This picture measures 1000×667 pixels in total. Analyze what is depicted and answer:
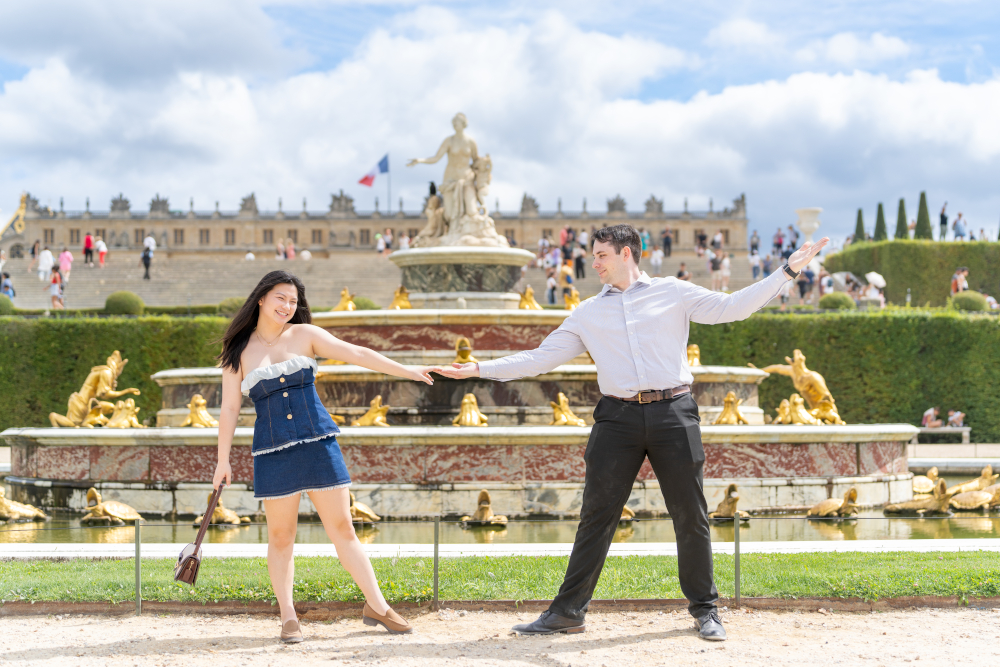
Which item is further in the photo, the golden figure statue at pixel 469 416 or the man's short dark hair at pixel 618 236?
the golden figure statue at pixel 469 416

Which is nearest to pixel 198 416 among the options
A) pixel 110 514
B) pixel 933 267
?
pixel 110 514

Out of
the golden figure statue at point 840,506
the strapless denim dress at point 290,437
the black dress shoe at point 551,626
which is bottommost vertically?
the golden figure statue at point 840,506

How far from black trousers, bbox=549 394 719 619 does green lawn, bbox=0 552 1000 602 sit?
594 mm

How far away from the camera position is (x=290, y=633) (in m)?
4.29

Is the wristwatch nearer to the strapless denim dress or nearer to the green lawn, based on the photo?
the green lawn

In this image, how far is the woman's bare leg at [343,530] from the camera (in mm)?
4273

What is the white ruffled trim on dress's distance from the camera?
4.35 meters

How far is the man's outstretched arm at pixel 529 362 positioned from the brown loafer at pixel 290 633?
1324 mm

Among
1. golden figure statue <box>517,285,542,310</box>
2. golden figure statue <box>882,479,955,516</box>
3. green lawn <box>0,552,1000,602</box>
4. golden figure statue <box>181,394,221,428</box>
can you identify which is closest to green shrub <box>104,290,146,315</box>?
golden figure statue <box>517,285,542,310</box>

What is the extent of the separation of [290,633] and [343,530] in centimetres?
52

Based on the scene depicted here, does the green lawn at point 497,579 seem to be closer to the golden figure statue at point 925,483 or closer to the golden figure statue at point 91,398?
the golden figure statue at point 925,483

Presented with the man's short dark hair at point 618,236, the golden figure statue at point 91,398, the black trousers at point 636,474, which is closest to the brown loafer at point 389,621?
the black trousers at point 636,474

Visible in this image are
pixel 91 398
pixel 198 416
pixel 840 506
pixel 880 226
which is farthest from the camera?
pixel 880 226

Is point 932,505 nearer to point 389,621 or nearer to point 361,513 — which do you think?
point 361,513
